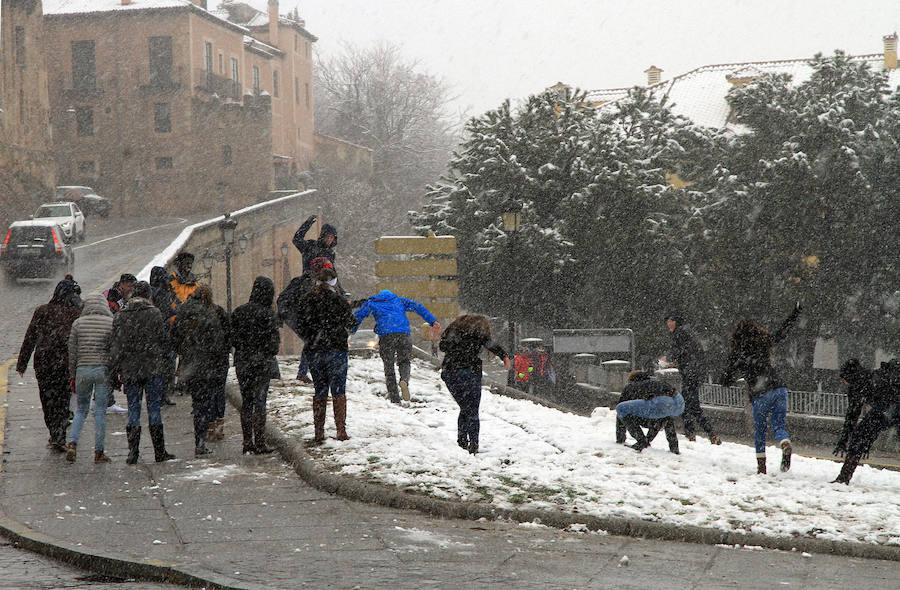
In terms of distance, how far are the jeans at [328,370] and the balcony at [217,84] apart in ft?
169

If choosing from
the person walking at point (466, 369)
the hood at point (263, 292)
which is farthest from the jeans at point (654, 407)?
the hood at point (263, 292)

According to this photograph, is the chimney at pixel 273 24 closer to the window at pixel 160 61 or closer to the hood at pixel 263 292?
the window at pixel 160 61

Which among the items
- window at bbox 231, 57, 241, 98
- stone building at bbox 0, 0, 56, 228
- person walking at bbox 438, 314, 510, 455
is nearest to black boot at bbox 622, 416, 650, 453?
person walking at bbox 438, 314, 510, 455

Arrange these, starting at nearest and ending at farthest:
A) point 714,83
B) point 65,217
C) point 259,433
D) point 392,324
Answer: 1. point 259,433
2. point 392,324
3. point 65,217
4. point 714,83

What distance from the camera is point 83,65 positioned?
192 ft

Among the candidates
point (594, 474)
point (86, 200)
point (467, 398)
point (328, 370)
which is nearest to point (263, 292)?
point (328, 370)

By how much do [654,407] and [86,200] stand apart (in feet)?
148

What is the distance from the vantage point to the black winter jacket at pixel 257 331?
9.95m

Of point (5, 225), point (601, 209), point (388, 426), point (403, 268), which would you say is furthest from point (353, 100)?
point (388, 426)

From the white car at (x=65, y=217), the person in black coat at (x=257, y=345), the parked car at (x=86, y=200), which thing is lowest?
the person in black coat at (x=257, y=345)

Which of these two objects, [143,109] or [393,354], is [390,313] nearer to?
[393,354]

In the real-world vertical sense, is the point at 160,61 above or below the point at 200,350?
above

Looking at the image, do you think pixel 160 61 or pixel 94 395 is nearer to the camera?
pixel 94 395

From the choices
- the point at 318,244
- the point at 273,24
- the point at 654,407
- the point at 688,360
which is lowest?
the point at 654,407
